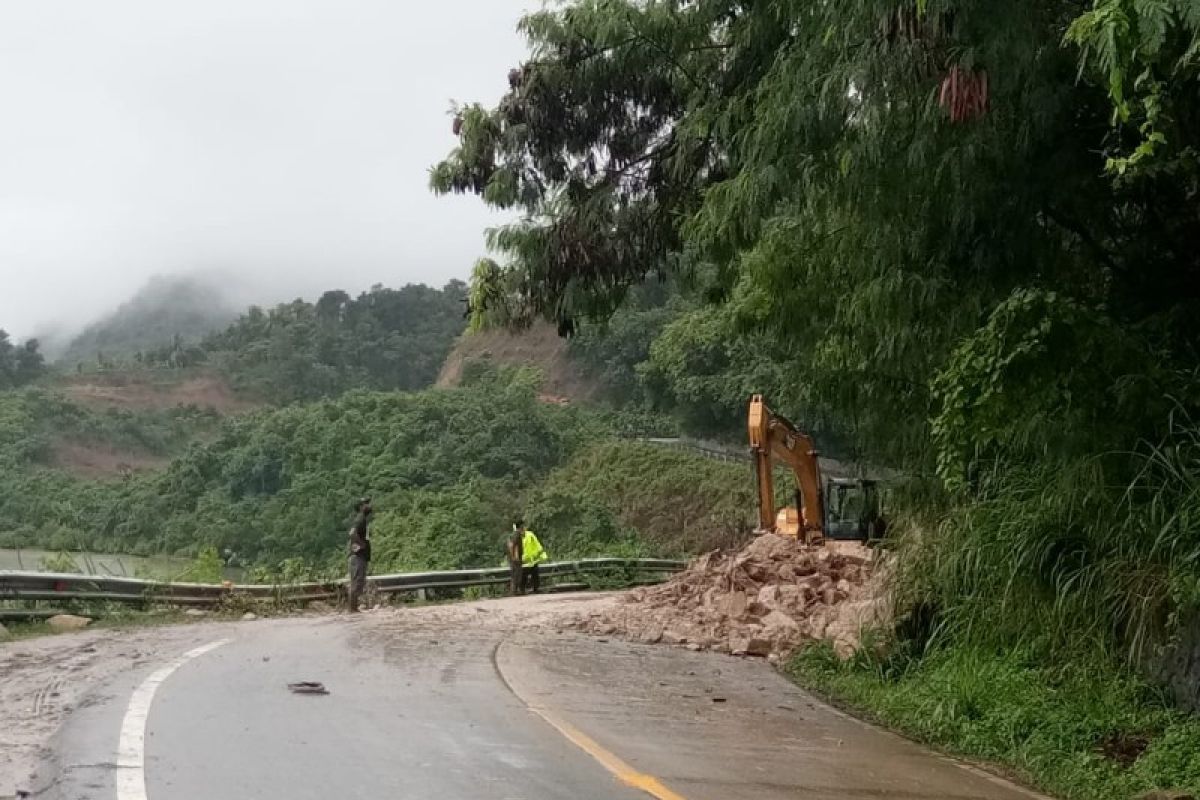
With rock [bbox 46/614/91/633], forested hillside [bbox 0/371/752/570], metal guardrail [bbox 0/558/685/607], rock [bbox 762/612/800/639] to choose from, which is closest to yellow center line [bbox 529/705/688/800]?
rock [bbox 762/612/800/639]

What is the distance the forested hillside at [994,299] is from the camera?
757 cm

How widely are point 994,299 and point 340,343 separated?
73.3m

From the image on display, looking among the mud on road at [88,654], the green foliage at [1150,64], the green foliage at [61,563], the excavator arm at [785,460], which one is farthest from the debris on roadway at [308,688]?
the excavator arm at [785,460]

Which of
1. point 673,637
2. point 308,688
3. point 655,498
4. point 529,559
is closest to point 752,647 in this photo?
point 673,637

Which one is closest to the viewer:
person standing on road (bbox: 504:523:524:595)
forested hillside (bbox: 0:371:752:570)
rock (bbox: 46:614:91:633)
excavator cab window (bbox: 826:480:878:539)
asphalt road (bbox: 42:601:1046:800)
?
asphalt road (bbox: 42:601:1046:800)

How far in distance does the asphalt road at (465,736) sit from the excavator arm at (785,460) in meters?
7.84

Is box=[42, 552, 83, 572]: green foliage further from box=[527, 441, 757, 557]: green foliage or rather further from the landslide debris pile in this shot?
box=[527, 441, 757, 557]: green foliage

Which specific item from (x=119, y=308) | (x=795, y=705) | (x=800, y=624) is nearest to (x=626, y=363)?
(x=800, y=624)

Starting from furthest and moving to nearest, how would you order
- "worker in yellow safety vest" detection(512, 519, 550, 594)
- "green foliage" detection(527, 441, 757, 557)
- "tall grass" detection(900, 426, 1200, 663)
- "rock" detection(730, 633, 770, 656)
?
1. "green foliage" detection(527, 441, 757, 557)
2. "worker in yellow safety vest" detection(512, 519, 550, 594)
3. "rock" detection(730, 633, 770, 656)
4. "tall grass" detection(900, 426, 1200, 663)

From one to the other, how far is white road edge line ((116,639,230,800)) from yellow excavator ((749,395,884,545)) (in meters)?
11.6

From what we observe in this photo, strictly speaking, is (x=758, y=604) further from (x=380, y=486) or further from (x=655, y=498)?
(x=380, y=486)

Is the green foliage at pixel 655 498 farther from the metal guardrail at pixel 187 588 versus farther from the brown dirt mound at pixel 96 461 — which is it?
the brown dirt mound at pixel 96 461

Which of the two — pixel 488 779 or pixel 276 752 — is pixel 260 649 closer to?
pixel 276 752

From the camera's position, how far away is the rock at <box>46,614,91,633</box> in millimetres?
14406
